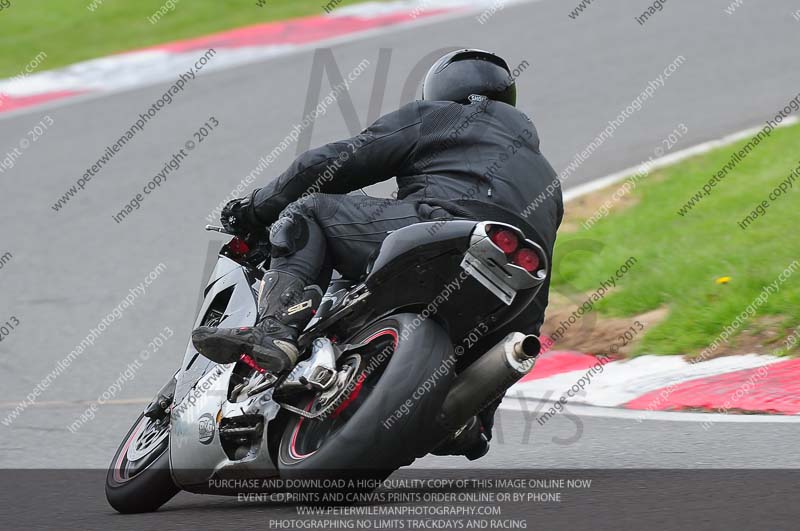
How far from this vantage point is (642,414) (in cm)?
600

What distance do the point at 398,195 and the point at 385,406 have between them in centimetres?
99

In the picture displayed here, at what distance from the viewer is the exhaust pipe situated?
4.19 m

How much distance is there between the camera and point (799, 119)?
10.6m

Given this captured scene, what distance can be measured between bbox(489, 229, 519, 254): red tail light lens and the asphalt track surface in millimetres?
1203

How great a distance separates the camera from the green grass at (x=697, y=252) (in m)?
6.86

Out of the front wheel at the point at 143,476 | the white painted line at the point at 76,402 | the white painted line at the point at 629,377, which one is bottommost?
the white painted line at the point at 629,377

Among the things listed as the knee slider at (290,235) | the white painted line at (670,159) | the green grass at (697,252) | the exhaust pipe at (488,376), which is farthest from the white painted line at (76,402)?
the white painted line at (670,159)

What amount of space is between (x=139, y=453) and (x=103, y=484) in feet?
1.28

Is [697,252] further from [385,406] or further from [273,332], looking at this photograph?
[385,406]

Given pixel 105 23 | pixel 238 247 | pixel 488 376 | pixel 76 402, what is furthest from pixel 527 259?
pixel 105 23

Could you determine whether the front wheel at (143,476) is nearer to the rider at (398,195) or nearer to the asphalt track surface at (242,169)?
the asphalt track surface at (242,169)

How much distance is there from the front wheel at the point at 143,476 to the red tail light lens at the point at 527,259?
5.30 feet

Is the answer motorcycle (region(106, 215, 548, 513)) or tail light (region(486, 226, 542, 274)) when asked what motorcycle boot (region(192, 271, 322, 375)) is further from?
tail light (region(486, 226, 542, 274))

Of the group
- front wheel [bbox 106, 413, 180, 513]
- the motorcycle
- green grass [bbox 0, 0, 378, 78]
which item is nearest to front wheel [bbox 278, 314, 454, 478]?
the motorcycle
